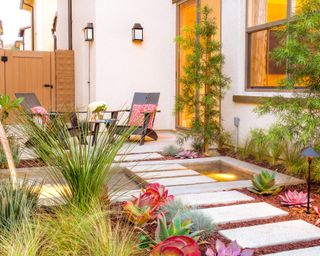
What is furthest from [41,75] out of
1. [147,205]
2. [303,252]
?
[303,252]

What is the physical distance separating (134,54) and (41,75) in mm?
3158

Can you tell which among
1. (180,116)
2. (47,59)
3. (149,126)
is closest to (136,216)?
(149,126)

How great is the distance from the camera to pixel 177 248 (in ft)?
7.58

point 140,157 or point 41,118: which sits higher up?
point 41,118

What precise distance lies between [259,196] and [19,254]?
2587mm

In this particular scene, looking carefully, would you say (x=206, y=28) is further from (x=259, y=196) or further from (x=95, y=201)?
(x=95, y=201)

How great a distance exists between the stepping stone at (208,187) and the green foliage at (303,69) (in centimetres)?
76

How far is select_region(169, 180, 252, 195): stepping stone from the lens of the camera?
4293 millimetres

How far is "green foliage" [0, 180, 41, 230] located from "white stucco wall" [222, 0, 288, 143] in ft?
13.1

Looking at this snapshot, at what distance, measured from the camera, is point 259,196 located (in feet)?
13.7

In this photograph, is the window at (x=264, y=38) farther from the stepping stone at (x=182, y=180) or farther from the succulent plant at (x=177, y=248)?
the succulent plant at (x=177, y=248)

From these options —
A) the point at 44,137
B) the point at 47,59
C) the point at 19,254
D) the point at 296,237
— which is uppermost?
the point at 47,59

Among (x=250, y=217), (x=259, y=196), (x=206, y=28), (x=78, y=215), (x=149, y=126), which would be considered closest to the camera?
(x=78, y=215)

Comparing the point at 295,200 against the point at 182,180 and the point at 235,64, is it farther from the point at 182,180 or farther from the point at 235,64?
the point at 235,64
